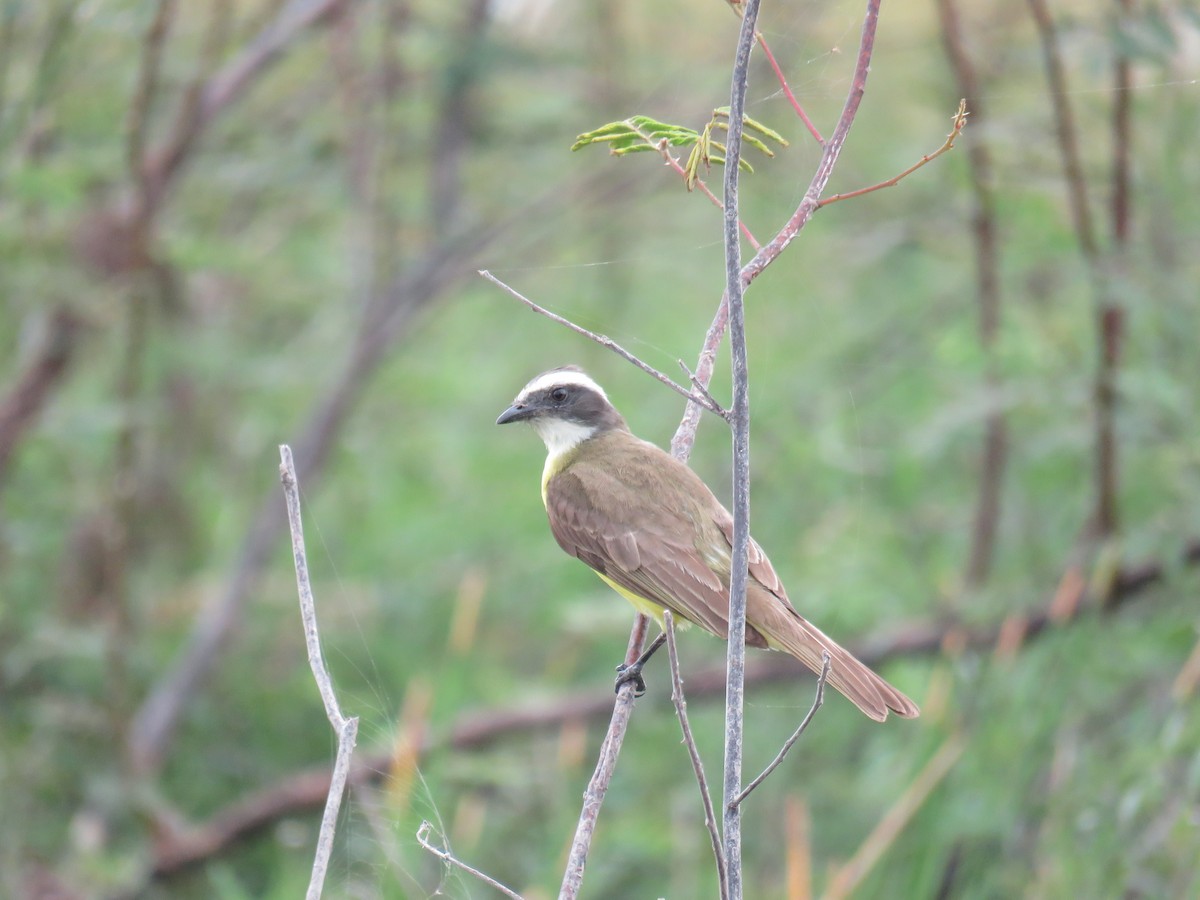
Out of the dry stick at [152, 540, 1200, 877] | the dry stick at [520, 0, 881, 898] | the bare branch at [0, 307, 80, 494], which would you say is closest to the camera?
the dry stick at [520, 0, 881, 898]

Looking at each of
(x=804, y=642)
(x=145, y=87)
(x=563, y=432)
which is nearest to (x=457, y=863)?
(x=804, y=642)

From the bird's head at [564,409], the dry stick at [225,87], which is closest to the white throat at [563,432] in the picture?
the bird's head at [564,409]

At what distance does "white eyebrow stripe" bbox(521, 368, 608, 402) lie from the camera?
3.37 meters

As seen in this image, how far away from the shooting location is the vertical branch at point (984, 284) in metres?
3.90

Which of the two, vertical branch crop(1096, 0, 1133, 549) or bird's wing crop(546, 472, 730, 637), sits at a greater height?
vertical branch crop(1096, 0, 1133, 549)

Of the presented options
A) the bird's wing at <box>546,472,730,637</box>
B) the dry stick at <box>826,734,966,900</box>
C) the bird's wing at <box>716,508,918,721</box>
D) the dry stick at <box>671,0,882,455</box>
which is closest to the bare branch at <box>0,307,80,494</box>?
the bird's wing at <box>546,472,730,637</box>

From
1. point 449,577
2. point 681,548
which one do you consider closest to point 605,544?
point 681,548

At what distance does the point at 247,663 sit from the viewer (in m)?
5.86

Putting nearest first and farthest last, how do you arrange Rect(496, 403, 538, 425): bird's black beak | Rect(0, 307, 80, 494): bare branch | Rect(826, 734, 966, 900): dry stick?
Rect(496, 403, 538, 425): bird's black beak < Rect(826, 734, 966, 900): dry stick < Rect(0, 307, 80, 494): bare branch

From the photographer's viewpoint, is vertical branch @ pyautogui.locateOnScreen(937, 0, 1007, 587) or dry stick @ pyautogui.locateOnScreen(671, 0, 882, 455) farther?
vertical branch @ pyautogui.locateOnScreen(937, 0, 1007, 587)

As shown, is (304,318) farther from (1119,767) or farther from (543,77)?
(1119,767)

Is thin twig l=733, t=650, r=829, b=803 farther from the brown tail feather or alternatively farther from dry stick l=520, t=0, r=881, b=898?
the brown tail feather

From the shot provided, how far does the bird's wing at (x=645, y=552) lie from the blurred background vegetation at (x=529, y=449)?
49 cm

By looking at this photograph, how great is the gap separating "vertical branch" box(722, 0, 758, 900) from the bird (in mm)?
880
